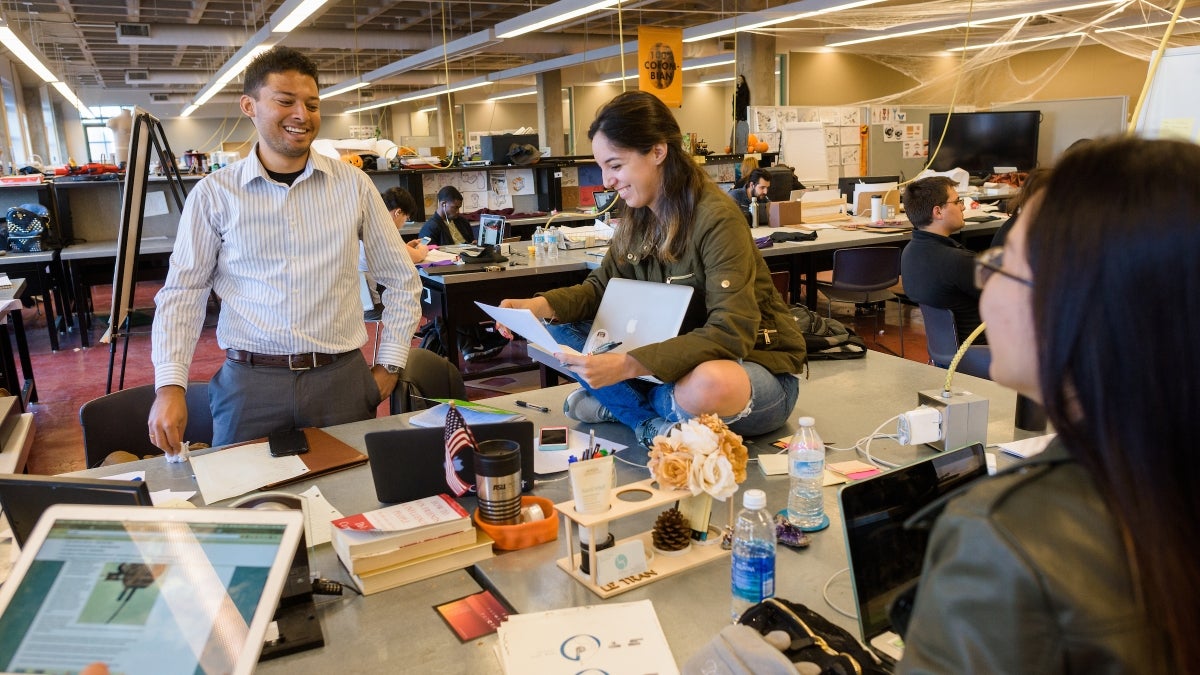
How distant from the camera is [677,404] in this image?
90.4 inches

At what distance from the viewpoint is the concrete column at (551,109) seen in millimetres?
16625

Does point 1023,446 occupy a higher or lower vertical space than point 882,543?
lower

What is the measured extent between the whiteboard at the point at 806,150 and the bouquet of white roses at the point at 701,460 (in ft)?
29.6

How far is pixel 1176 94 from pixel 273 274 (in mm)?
2375

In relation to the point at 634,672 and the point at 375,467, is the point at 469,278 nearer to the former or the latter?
the point at 375,467

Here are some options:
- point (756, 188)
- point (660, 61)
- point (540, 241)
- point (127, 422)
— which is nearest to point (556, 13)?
point (660, 61)

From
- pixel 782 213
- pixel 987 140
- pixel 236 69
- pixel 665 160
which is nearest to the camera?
pixel 665 160

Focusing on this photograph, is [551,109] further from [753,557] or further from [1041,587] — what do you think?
[1041,587]

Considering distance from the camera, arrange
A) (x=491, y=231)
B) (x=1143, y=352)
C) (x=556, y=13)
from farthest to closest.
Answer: (x=556, y=13) < (x=491, y=231) < (x=1143, y=352)

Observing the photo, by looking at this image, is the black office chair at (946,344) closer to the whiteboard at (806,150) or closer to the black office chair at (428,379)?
the black office chair at (428,379)

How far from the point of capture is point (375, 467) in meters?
1.92

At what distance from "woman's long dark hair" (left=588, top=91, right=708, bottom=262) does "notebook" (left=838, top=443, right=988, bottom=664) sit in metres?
1.15

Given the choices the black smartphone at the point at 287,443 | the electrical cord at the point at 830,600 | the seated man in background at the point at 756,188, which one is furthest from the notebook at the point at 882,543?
the seated man in background at the point at 756,188

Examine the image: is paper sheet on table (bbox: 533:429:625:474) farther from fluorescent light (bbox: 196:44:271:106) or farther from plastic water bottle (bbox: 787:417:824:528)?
fluorescent light (bbox: 196:44:271:106)
